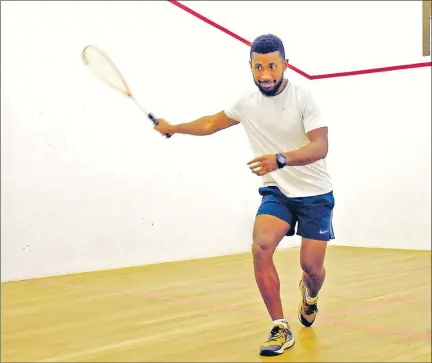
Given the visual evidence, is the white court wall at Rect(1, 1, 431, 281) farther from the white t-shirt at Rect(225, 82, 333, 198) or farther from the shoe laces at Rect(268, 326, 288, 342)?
the shoe laces at Rect(268, 326, 288, 342)

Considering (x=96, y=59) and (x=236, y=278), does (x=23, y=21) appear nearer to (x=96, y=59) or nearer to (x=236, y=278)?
(x=96, y=59)

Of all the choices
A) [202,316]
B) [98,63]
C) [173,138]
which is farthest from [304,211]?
[173,138]

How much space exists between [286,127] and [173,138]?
2.26 meters

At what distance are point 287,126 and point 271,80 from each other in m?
0.14

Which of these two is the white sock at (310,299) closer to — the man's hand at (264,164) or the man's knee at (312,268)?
the man's knee at (312,268)

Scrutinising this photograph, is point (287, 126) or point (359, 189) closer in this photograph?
point (287, 126)

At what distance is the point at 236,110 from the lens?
2006mm

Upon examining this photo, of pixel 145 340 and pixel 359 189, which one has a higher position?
pixel 145 340

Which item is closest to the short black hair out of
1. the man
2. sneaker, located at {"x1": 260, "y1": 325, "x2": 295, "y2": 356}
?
the man

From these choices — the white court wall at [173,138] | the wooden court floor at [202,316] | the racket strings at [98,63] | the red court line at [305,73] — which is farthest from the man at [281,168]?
the red court line at [305,73]

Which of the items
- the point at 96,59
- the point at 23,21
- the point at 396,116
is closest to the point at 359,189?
the point at 396,116

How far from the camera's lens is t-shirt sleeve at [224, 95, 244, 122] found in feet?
6.55

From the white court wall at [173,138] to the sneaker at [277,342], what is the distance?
1805mm

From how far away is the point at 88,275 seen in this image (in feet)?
11.4
